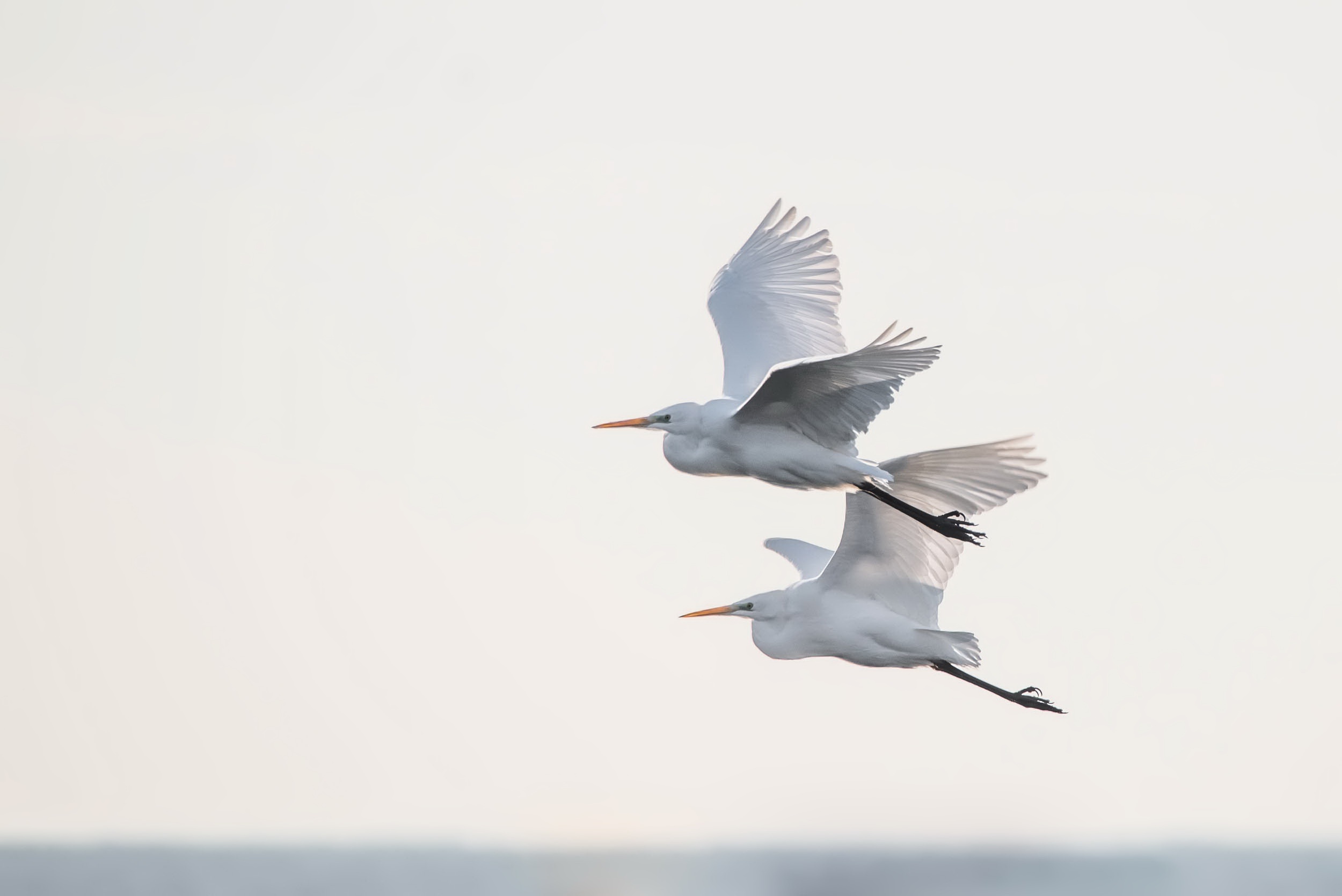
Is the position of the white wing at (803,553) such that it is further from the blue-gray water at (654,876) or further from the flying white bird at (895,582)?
the blue-gray water at (654,876)

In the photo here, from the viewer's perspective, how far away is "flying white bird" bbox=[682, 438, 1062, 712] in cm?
1473

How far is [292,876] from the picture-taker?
3642 inches

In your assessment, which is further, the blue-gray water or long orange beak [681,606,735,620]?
the blue-gray water

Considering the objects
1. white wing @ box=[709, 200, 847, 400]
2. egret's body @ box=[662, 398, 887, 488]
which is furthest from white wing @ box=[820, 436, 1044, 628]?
white wing @ box=[709, 200, 847, 400]

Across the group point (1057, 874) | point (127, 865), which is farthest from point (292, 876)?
point (1057, 874)

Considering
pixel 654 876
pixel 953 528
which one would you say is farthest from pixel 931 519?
pixel 654 876

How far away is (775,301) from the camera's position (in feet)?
52.3

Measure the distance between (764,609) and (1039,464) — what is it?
6.59ft

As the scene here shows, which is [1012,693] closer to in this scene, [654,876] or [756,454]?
[756,454]

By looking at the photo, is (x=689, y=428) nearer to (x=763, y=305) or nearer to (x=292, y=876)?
(x=763, y=305)

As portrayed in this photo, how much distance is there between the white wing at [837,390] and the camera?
500 inches

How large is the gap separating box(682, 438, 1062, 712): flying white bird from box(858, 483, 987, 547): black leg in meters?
0.16

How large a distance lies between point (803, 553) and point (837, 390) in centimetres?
288

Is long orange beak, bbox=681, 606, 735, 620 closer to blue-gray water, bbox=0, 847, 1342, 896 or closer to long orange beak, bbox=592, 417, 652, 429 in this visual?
long orange beak, bbox=592, 417, 652, 429
